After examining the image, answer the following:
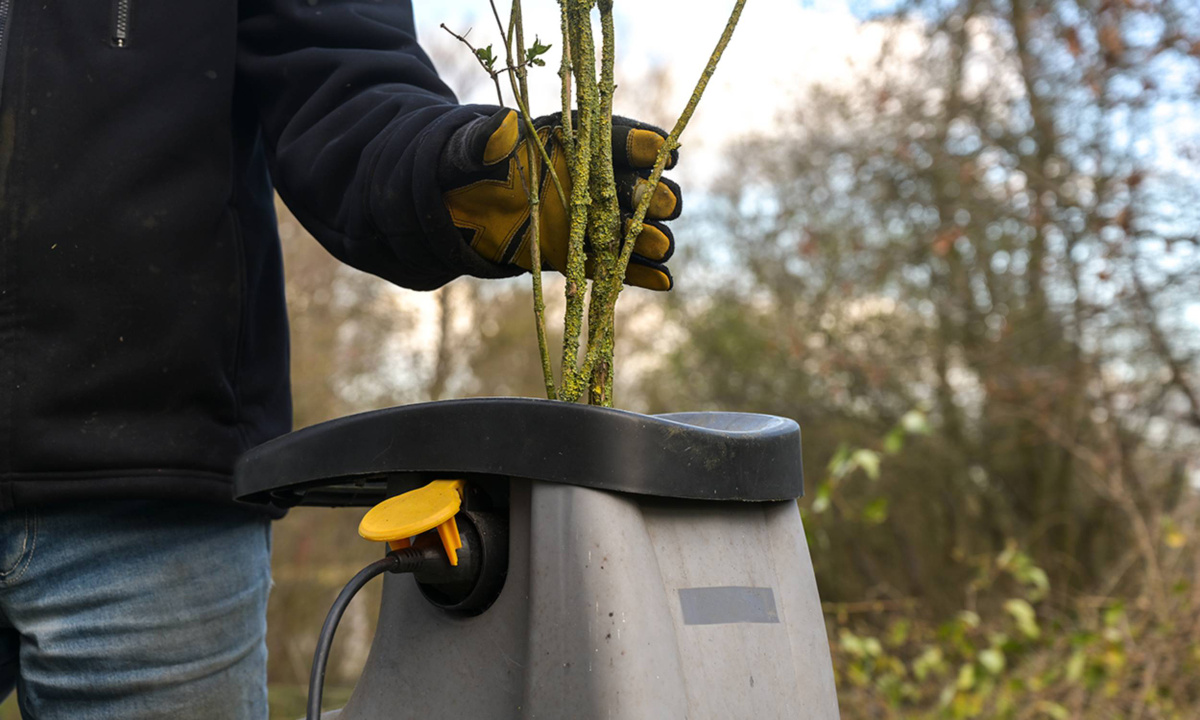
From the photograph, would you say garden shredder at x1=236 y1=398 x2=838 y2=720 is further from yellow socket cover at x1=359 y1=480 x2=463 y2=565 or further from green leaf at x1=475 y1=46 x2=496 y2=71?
green leaf at x1=475 y1=46 x2=496 y2=71

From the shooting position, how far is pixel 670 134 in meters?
0.85

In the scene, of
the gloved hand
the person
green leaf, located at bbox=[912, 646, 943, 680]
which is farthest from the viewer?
green leaf, located at bbox=[912, 646, 943, 680]

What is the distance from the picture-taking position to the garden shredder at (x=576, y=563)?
2.16 feet

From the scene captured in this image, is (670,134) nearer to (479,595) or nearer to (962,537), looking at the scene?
(479,595)

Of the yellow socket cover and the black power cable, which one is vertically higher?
the yellow socket cover

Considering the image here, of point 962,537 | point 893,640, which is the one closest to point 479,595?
point 893,640

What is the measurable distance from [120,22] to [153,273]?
26 centimetres

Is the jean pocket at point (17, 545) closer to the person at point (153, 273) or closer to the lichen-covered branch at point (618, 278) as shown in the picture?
the person at point (153, 273)

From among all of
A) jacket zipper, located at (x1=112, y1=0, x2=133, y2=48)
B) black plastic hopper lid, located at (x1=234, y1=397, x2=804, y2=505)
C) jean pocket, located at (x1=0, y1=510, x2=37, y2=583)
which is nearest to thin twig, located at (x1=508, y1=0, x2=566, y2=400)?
black plastic hopper lid, located at (x1=234, y1=397, x2=804, y2=505)

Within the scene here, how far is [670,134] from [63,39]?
2.10 ft

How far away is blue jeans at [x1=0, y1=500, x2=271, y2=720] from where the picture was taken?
96 cm

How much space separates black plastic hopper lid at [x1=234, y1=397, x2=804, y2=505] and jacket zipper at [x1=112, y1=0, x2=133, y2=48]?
50cm

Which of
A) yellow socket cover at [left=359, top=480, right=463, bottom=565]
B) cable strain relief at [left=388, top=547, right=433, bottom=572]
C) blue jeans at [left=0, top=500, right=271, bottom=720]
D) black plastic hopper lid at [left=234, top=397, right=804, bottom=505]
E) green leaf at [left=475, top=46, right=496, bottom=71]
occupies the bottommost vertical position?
blue jeans at [left=0, top=500, right=271, bottom=720]

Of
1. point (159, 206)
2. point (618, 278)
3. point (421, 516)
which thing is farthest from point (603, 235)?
point (159, 206)
